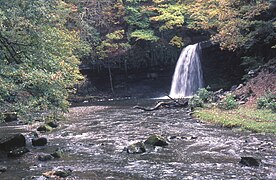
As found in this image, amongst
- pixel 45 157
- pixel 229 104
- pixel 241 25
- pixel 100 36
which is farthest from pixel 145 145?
pixel 100 36

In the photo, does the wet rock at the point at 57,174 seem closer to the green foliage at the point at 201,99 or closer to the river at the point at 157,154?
the river at the point at 157,154

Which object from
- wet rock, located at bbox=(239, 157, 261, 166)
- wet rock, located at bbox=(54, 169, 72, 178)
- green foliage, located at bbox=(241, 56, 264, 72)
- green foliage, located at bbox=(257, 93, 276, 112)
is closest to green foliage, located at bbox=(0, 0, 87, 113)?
wet rock, located at bbox=(54, 169, 72, 178)

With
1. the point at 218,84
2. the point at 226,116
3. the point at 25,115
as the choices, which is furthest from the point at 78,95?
the point at 25,115

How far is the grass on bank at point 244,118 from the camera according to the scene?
46.1 ft

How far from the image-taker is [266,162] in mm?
9562

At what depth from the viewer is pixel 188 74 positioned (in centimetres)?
3344

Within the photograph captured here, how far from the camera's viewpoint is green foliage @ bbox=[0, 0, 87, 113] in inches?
428

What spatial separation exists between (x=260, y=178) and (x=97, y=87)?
30.1 meters

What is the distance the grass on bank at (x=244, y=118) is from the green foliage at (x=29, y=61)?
7.36m

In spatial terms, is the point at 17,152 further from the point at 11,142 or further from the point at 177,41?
the point at 177,41

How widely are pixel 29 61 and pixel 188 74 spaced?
76.1 ft

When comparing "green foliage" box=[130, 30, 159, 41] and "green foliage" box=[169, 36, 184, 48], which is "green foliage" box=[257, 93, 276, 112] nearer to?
"green foliage" box=[169, 36, 184, 48]

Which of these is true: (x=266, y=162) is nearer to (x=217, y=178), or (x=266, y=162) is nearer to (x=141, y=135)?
(x=217, y=178)

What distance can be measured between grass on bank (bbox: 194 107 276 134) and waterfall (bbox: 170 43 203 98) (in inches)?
519
